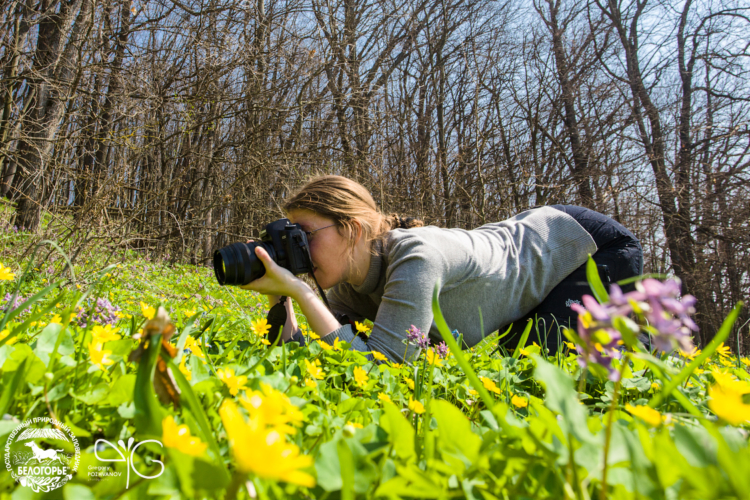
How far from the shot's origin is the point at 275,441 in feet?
1.01

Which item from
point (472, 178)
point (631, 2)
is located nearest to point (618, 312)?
point (472, 178)

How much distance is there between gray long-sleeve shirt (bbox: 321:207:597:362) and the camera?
156cm

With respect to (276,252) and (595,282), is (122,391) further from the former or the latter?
(276,252)

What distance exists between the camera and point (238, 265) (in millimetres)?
1656

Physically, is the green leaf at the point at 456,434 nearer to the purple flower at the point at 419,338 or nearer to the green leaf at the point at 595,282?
the green leaf at the point at 595,282

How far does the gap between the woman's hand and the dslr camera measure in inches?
0.9

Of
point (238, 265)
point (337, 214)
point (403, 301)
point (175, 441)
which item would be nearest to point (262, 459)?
point (175, 441)

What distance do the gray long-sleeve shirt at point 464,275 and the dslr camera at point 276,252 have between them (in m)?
0.34

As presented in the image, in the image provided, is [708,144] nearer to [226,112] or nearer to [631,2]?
[631,2]

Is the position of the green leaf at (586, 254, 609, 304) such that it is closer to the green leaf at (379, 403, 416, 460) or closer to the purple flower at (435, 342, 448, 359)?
the green leaf at (379, 403, 416, 460)

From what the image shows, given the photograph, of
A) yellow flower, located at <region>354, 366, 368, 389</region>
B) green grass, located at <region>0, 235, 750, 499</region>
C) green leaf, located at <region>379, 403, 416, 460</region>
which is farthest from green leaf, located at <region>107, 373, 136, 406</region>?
yellow flower, located at <region>354, 366, 368, 389</region>

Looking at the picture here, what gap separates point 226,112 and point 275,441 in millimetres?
5939

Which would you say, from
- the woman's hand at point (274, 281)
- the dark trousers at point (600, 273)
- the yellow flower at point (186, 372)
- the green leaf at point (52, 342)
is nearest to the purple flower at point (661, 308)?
the yellow flower at point (186, 372)

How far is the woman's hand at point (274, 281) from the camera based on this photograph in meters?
1.68
